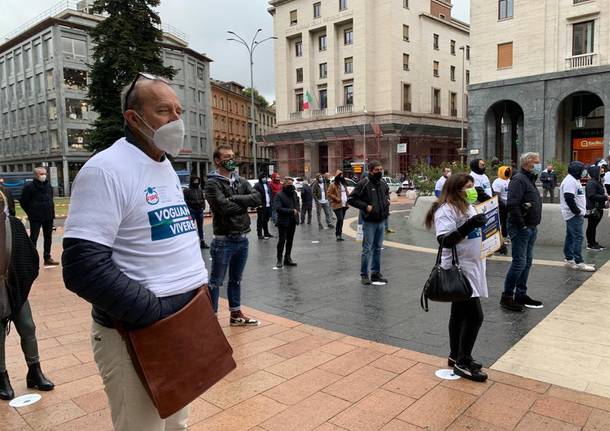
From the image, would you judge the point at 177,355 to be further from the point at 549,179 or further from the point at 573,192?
the point at 549,179

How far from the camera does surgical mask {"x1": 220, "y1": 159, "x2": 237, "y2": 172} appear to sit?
5348 millimetres

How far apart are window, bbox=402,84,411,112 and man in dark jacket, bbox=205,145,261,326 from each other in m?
47.9

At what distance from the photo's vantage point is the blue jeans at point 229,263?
5.33m

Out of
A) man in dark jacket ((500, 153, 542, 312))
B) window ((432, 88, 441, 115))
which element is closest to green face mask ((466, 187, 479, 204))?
man in dark jacket ((500, 153, 542, 312))

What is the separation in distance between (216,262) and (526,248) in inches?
144

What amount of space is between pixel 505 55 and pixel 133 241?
34846mm

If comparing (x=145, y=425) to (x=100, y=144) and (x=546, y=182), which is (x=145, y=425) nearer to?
(x=546, y=182)

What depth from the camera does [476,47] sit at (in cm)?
3300

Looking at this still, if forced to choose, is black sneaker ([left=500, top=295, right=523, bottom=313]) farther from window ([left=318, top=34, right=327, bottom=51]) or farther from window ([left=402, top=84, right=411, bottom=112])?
window ([left=318, top=34, right=327, bottom=51])

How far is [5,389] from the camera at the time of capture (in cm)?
377

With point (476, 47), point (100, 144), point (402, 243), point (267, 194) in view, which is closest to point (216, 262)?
point (402, 243)

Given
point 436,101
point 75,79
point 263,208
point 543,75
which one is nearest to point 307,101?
point 436,101

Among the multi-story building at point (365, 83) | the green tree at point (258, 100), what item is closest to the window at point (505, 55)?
the multi-story building at point (365, 83)

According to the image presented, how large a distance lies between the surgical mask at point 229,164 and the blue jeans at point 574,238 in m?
5.65
